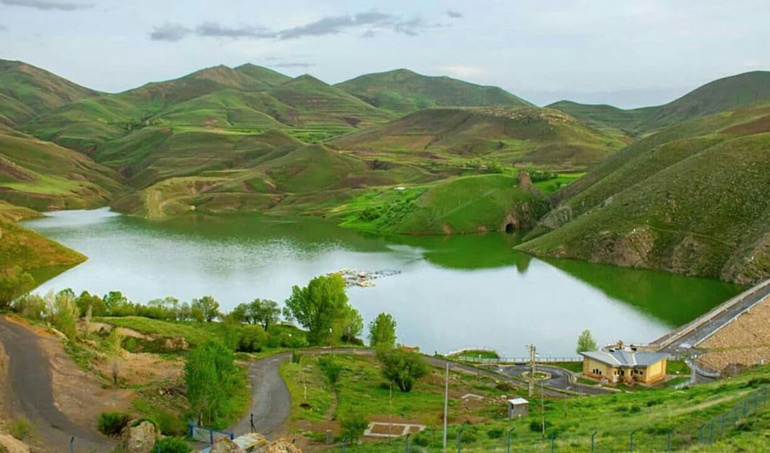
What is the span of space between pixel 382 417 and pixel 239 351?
1879 centimetres

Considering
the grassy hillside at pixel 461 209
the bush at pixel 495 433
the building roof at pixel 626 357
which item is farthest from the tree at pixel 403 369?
the grassy hillside at pixel 461 209

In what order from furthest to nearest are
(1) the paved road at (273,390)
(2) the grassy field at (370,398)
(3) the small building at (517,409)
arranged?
(3) the small building at (517,409) → (2) the grassy field at (370,398) → (1) the paved road at (273,390)

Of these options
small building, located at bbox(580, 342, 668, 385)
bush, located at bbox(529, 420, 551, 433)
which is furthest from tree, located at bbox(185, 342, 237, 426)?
small building, located at bbox(580, 342, 668, 385)

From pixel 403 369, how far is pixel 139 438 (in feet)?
60.6

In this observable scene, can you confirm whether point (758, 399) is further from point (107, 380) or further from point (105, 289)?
point (105, 289)

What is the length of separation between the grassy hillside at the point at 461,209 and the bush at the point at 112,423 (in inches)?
4265

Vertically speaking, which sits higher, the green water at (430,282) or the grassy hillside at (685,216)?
the grassy hillside at (685,216)

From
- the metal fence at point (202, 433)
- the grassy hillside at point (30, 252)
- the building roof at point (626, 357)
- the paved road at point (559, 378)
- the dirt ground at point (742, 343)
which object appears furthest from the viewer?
the grassy hillside at point (30, 252)

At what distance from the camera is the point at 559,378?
46219mm

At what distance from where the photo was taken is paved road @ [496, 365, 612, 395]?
143 ft

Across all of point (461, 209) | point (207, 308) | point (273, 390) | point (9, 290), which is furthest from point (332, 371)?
point (461, 209)

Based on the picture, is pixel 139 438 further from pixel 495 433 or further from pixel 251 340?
pixel 251 340

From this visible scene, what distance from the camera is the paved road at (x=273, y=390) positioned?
31266mm

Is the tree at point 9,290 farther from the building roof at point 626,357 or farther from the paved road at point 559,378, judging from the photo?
the building roof at point 626,357
